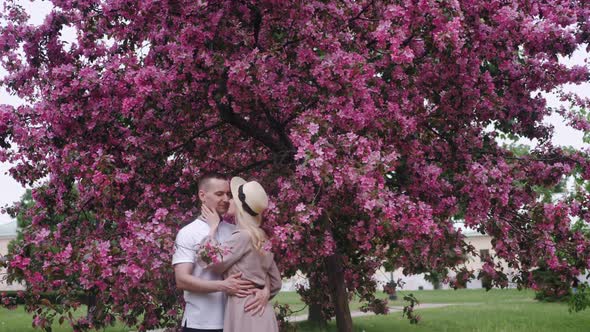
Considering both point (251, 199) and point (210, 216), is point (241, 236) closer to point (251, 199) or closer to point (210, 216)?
point (251, 199)

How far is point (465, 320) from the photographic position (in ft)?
58.6

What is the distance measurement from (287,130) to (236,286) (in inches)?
155

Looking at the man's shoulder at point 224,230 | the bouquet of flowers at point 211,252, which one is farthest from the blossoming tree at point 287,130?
the bouquet of flowers at point 211,252

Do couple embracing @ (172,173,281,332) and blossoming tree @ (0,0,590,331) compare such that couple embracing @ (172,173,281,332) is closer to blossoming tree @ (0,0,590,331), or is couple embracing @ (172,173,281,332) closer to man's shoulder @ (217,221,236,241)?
man's shoulder @ (217,221,236,241)

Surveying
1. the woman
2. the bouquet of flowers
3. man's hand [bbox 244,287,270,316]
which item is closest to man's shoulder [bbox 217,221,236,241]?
the woman

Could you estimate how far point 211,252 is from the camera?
435 centimetres

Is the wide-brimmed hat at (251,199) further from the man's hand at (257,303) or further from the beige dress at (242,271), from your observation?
the man's hand at (257,303)

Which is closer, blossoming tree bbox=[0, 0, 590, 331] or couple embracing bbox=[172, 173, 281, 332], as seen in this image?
couple embracing bbox=[172, 173, 281, 332]

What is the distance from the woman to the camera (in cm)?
438

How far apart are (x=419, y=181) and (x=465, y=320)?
11524 mm

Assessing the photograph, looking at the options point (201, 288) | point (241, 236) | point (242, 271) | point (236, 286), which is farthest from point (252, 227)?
point (201, 288)

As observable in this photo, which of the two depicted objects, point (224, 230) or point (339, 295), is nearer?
point (224, 230)

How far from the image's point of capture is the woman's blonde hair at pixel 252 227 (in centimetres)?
452

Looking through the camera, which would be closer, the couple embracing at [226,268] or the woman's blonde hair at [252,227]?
the couple embracing at [226,268]
